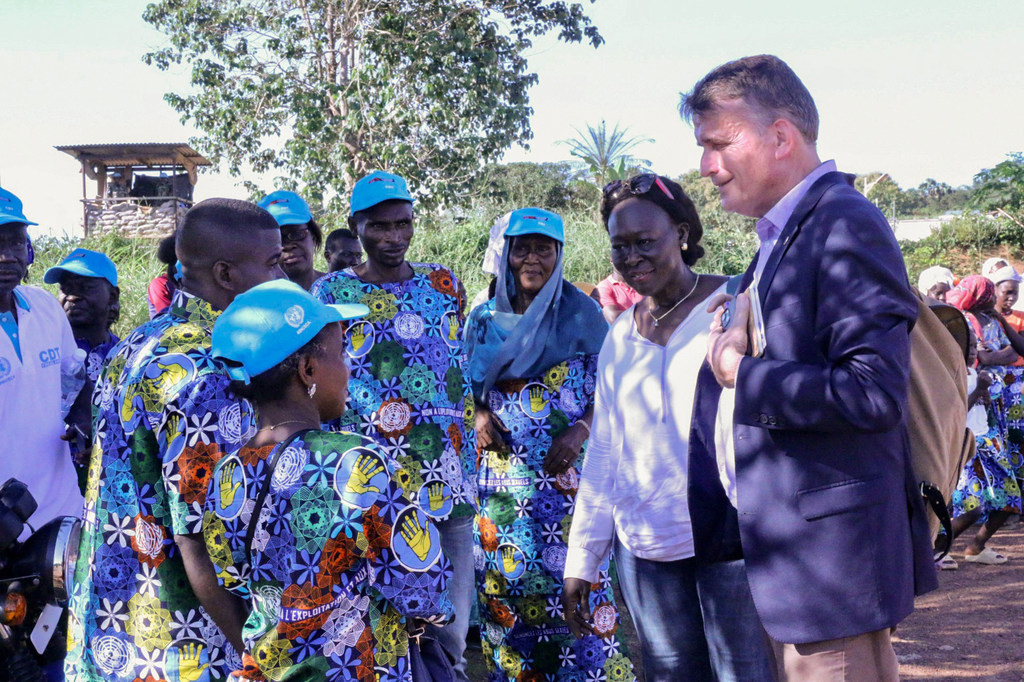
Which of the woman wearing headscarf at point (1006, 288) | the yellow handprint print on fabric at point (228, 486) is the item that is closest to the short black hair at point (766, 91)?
the yellow handprint print on fabric at point (228, 486)

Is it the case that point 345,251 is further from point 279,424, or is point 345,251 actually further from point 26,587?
point 279,424

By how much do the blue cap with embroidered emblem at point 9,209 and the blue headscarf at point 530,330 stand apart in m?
2.06

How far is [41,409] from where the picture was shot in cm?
380

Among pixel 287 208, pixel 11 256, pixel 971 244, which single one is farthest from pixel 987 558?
pixel 971 244

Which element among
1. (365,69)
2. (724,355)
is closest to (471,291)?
(365,69)

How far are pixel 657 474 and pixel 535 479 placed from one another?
1.24 m

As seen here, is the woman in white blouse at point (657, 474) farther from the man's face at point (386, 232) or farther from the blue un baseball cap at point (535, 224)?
the man's face at point (386, 232)

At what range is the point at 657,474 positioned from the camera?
3.03 m

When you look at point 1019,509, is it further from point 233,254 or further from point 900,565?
point 233,254

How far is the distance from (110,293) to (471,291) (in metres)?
8.12

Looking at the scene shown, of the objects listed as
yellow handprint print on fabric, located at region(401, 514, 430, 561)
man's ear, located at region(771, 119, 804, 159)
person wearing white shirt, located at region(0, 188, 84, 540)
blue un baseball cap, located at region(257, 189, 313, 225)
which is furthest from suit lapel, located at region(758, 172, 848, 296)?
blue un baseball cap, located at region(257, 189, 313, 225)

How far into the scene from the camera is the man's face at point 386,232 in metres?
4.20

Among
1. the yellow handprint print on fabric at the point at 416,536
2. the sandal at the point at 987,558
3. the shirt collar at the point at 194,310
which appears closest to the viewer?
the yellow handprint print on fabric at the point at 416,536

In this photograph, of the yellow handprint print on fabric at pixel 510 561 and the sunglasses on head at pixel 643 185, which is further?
the yellow handprint print on fabric at pixel 510 561
